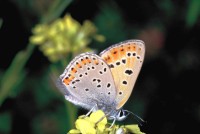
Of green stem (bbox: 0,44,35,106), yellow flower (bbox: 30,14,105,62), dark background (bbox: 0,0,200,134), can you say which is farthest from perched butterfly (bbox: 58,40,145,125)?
dark background (bbox: 0,0,200,134)

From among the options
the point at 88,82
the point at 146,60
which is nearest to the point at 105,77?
the point at 88,82

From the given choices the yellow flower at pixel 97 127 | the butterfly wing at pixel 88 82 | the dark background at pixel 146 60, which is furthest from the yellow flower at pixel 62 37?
the yellow flower at pixel 97 127

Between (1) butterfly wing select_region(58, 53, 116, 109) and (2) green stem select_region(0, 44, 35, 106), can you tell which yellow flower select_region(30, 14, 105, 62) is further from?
(1) butterfly wing select_region(58, 53, 116, 109)

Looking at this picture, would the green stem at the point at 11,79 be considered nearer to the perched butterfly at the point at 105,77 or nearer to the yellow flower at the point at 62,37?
the yellow flower at the point at 62,37

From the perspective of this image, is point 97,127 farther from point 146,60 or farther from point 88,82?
point 146,60

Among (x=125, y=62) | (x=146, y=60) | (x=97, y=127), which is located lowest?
(x=146, y=60)

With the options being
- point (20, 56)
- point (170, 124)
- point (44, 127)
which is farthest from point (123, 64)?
point (170, 124)
